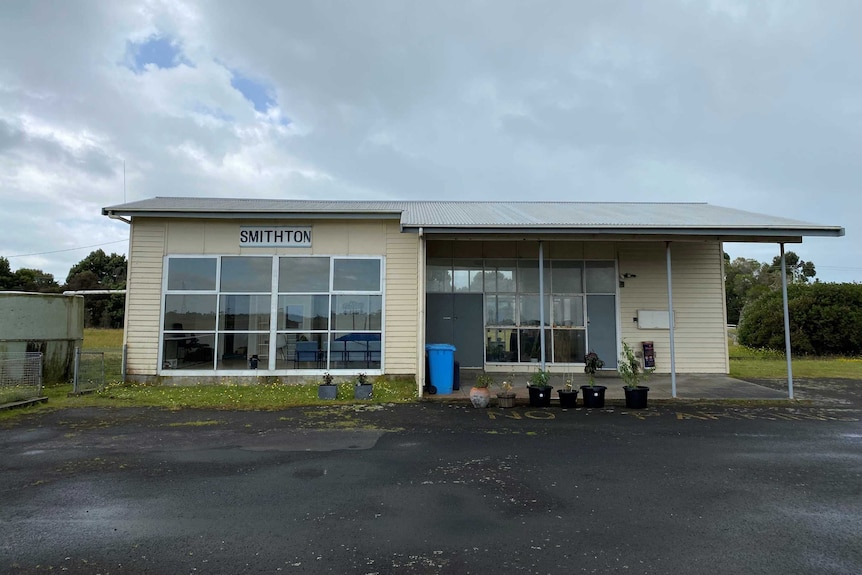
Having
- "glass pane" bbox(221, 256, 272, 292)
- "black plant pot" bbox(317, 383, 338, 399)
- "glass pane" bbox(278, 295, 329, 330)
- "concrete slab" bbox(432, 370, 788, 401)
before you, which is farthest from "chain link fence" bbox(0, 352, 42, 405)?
"concrete slab" bbox(432, 370, 788, 401)

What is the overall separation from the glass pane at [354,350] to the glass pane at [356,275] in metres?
1.13

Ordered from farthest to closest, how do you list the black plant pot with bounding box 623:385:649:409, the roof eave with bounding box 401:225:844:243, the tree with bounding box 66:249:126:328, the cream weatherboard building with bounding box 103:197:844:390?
the tree with bounding box 66:249:126:328, the cream weatherboard building with bounding box 103:197:844:390, the roof eave with bounding box 401:225:844:243, the black plant pot with bounding box 623:385:649:409

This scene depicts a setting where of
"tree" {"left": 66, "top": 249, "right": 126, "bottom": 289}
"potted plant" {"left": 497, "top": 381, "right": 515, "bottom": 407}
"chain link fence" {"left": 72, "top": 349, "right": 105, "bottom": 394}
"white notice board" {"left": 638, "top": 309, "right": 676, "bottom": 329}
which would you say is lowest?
"potted plant" {"left": 497, "top": 381, "right": 515, "bottom": 407}

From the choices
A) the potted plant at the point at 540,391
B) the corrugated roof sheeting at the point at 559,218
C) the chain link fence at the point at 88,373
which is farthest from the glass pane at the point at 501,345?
the chain link fence at the point at 88,373

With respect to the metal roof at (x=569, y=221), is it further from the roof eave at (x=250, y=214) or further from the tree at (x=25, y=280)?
the tree at (x=25, y=280)

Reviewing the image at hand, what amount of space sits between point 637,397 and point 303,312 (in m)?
7.51

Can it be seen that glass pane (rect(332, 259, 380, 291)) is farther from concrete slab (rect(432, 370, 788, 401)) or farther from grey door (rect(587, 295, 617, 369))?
grey door (rect(587, 295, 617, 369))

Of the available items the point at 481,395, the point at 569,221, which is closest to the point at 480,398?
the point at 481,395

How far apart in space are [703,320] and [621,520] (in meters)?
10.8

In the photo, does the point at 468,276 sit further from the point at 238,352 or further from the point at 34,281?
the point at 34,281

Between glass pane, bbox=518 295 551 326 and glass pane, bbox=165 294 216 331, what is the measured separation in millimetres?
7934

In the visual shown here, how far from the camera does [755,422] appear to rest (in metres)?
7.93

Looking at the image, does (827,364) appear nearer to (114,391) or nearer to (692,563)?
(692,563)

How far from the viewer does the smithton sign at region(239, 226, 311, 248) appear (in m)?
11.7
